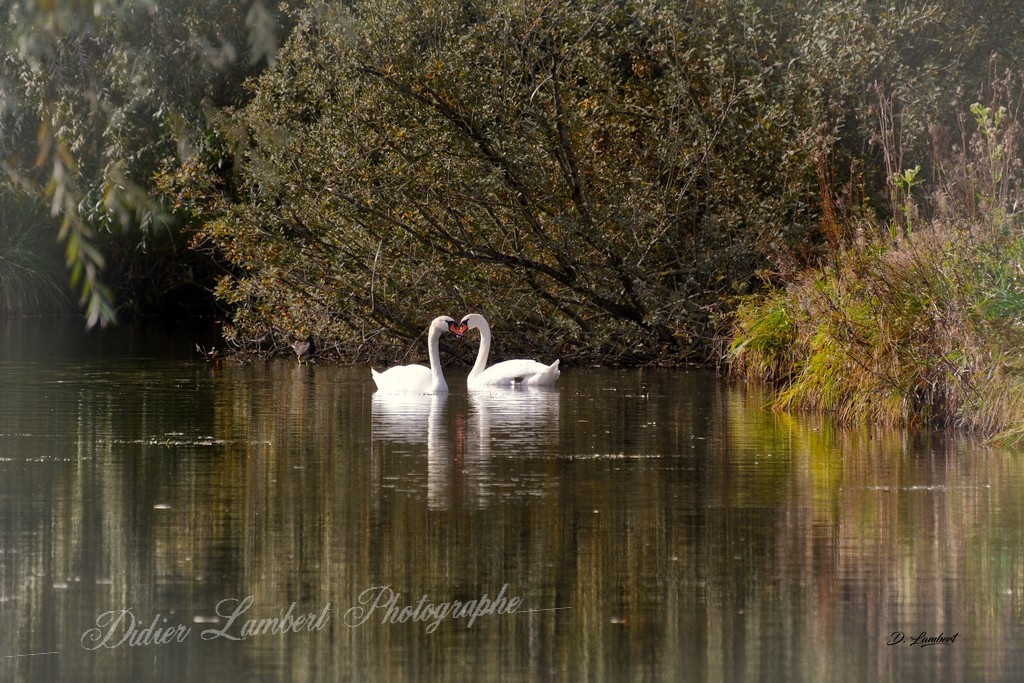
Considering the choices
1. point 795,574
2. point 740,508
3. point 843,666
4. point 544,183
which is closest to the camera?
point 843,666

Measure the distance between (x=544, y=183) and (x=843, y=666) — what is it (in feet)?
50.6

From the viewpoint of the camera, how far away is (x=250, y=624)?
278 inches

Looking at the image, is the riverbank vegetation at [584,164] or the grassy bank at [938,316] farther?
the riverbank vegetation at [584,164]

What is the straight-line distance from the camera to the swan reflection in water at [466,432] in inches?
433

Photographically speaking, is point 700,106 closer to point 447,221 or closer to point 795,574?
point 447,221

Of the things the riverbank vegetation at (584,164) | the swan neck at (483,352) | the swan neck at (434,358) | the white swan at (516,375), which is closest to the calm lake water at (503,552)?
the swan neck at (434,358)

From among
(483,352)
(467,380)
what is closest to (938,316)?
(483,352)

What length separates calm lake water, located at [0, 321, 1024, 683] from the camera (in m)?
6.67

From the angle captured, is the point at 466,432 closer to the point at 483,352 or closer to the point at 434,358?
the point at 434,358

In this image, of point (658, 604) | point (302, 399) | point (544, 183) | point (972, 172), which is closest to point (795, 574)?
point (658, 604)

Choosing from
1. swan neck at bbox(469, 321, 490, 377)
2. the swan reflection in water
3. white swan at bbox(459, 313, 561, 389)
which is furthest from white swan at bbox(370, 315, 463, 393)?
swan neck at bbox(469, 321, 490, 377)

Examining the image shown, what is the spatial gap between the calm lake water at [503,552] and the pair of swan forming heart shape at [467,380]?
3683 mm
